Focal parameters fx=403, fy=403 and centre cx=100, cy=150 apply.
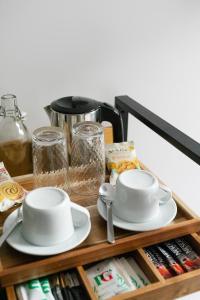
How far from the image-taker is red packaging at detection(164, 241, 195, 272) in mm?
729

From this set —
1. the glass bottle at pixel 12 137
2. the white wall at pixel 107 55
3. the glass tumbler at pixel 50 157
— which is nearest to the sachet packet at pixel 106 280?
the glass tumbler at pixel 50 157

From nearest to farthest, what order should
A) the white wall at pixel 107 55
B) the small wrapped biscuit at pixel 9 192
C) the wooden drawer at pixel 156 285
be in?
1. the wooden drawer at pixel 156 285
2. the small wrapped biscuit at pixel 9 192
3. the white wall at pixel 107 55

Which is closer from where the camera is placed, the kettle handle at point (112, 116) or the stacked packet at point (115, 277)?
the stacked packet at point (115, 277)

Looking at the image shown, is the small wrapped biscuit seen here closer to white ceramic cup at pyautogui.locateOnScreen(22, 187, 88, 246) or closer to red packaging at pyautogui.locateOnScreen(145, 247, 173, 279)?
white ceramic cup at pyautogui.locateOnScreen(22, 187, 88, 246)

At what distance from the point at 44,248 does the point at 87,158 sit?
0.87 ft

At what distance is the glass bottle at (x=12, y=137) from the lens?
3.06 ft

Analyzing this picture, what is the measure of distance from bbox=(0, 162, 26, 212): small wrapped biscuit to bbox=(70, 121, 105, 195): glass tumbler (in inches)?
4.9

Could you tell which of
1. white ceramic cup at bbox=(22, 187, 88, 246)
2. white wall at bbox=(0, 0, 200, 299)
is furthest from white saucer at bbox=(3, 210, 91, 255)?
white wall at bbox=(0, 0, 200, 299)

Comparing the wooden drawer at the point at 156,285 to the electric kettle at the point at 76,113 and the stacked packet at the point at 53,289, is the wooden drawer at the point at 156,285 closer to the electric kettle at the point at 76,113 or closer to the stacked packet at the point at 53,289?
the stacked packet at the point at 53,289

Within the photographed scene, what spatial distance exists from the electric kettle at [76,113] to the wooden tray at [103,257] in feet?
0.80

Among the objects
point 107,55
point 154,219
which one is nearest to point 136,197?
point 154,219

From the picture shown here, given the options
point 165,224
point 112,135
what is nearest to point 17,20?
point 112,135

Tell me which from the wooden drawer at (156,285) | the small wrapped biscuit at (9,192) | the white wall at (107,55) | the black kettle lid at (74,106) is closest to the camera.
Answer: the wooden drawer at (156,285)

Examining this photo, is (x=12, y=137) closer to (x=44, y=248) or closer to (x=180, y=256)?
(x=44, y=248)
